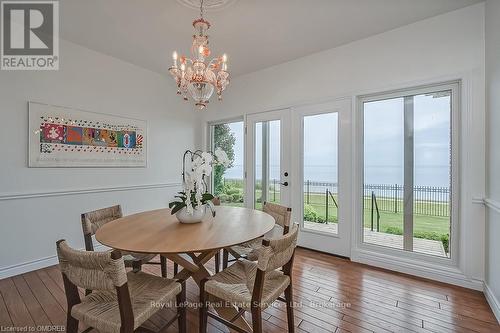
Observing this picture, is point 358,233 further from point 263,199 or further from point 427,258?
point 263,199

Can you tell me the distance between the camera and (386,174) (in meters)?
2.84

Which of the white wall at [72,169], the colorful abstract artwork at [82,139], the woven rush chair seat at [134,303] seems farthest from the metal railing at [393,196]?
the colorful abstract artwork at [82,139]

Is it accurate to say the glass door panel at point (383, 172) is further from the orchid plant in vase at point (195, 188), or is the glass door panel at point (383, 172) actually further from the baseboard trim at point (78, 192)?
the baseboard trim at point (78, 192)

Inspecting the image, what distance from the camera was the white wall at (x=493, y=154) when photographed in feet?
6.34

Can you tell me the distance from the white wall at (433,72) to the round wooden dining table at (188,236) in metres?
2.01

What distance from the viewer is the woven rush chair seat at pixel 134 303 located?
1.19m

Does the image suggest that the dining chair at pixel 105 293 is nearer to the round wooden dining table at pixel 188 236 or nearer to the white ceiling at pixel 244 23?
the round wooden dining table at pixel 188 236

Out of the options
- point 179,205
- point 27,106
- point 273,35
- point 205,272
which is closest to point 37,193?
point 27,106

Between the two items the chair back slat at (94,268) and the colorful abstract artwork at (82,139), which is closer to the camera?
the chair back slat at (94,268)

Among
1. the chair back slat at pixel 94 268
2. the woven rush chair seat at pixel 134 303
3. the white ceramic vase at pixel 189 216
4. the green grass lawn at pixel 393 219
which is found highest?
the white ceramic vase at pixel 189 216

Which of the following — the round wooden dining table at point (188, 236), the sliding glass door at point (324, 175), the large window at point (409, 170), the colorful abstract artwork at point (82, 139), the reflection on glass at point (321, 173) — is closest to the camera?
the round wooden dining table at point (188, 236)

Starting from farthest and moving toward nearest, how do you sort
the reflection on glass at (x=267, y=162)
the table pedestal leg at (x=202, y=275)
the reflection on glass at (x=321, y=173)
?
1. the reflection on glass at (x=267, y=162)
2. the reflection on glass at (x=321, y=173)
3. the table pedestal leg at (x=202, y=275)

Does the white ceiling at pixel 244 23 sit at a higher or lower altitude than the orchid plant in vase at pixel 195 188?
higher

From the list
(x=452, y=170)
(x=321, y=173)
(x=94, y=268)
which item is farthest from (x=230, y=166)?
(x=94, y=268)
